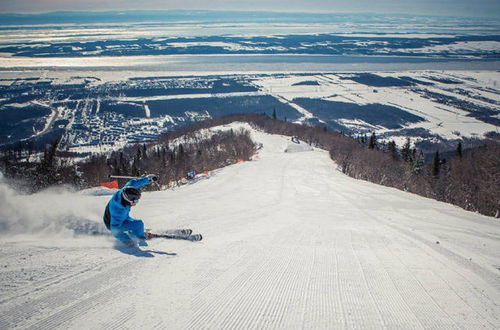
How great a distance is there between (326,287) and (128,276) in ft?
8.73

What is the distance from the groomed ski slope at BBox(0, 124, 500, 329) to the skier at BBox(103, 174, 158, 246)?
10.4 inches

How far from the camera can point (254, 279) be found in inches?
189

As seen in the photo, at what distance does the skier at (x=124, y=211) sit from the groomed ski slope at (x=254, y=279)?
265 mm

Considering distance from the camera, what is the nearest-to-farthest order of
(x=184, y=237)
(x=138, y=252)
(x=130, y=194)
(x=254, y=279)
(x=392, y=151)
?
(x=254, y=279) < (x=138, y=252) < (x=130, y=194) < (x=184, y=237) < (x=392, y=151)

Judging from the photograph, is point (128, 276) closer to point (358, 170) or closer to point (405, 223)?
point (405, 223)

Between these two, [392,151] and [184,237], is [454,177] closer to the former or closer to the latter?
[184,237]

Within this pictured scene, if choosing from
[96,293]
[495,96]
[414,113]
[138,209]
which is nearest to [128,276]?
[96,293]

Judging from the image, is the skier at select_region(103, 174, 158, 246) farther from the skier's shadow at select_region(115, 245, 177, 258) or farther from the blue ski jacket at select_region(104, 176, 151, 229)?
the skier's shadow at select_region(115, 245, 177, 258)

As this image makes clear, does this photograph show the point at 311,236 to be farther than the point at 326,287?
Yes

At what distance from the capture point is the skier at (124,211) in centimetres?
598

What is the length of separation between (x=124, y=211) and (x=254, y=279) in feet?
9.16

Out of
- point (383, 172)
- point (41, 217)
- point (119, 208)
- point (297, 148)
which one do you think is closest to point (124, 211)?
point (119, 208)

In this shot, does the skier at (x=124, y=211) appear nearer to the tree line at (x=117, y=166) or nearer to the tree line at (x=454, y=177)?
the tree line at (x=117, y=166)

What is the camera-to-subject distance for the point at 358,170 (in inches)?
1607
